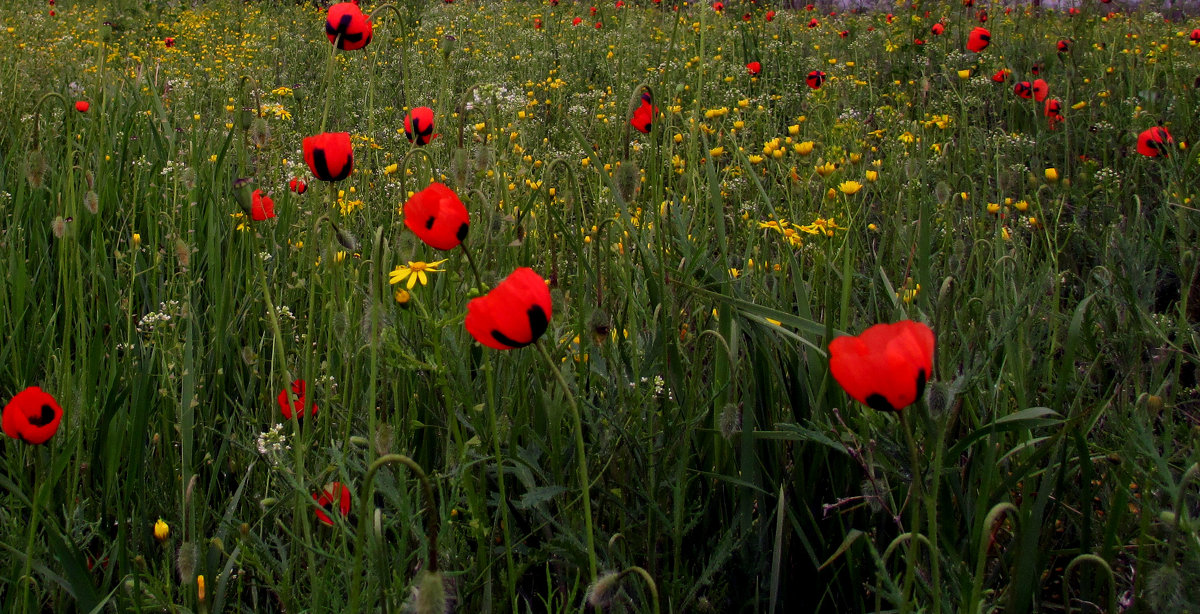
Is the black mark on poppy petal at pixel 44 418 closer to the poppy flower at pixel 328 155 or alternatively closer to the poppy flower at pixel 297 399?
the poppy flower at pixel 297 399

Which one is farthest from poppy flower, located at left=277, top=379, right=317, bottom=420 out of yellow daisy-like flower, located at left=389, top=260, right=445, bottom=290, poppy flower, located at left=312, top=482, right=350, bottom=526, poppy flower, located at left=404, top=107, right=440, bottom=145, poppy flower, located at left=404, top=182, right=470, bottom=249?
poppy flower, located at left=404, top=107, right=440, bottom=145

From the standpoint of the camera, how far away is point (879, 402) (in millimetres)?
810

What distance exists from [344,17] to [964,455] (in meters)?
1.35

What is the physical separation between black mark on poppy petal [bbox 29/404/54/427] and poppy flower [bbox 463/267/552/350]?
60 centimetres

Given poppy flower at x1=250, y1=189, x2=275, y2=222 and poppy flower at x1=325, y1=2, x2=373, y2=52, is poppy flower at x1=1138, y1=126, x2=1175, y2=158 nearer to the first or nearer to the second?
poppy flower at x1=325, y1=2, x2=373, y2=52

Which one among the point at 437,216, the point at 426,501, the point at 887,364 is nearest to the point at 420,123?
the point at 437,216

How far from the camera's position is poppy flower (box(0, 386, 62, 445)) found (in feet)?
3.57

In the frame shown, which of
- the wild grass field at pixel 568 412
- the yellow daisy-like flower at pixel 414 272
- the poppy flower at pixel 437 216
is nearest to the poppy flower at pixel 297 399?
the wild grass field at pixel 568 412

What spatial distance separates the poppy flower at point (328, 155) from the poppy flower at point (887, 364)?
2.80 feet

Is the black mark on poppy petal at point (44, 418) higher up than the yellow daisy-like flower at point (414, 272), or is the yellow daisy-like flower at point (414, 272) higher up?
the yellow daisy-like flower at point (414, 272)

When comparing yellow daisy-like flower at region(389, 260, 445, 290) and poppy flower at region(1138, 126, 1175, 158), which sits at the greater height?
yellow daisy-like flower at region(389, 260, 445, 290)

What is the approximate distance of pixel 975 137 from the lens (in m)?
3.46

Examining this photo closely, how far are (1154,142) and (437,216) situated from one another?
226 cm

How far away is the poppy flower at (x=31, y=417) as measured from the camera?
3.57 ft
